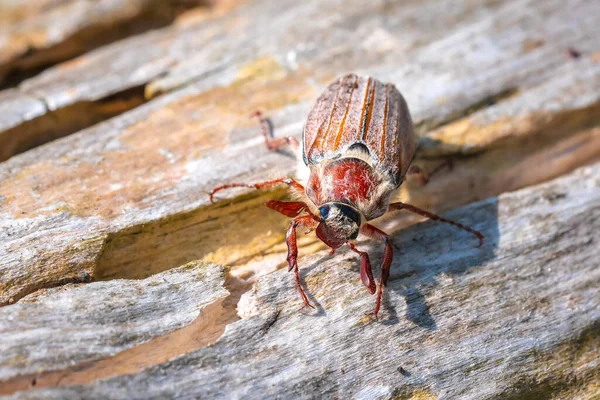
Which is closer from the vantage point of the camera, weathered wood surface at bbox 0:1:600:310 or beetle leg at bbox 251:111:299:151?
weathered wood surface at bbox 0:1:600:310

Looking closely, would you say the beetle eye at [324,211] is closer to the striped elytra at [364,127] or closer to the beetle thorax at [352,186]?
the beetle thorax at [352,186]

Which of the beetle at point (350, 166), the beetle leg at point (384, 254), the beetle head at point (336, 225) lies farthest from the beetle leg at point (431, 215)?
the beetle head at point (336, 225)

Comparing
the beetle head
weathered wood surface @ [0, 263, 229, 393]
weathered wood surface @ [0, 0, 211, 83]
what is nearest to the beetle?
the beetle head

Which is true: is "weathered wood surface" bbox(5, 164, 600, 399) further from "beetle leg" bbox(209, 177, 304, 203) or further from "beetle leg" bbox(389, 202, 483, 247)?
"beetle leg" bbox(209, 177, 304, 203)

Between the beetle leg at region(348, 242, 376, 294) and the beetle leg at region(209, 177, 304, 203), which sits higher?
the beetle leg at region(209, 177, 304, 203)

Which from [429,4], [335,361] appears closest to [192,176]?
[335,361]

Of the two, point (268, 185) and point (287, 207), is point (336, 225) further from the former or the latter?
point (268, 185)
